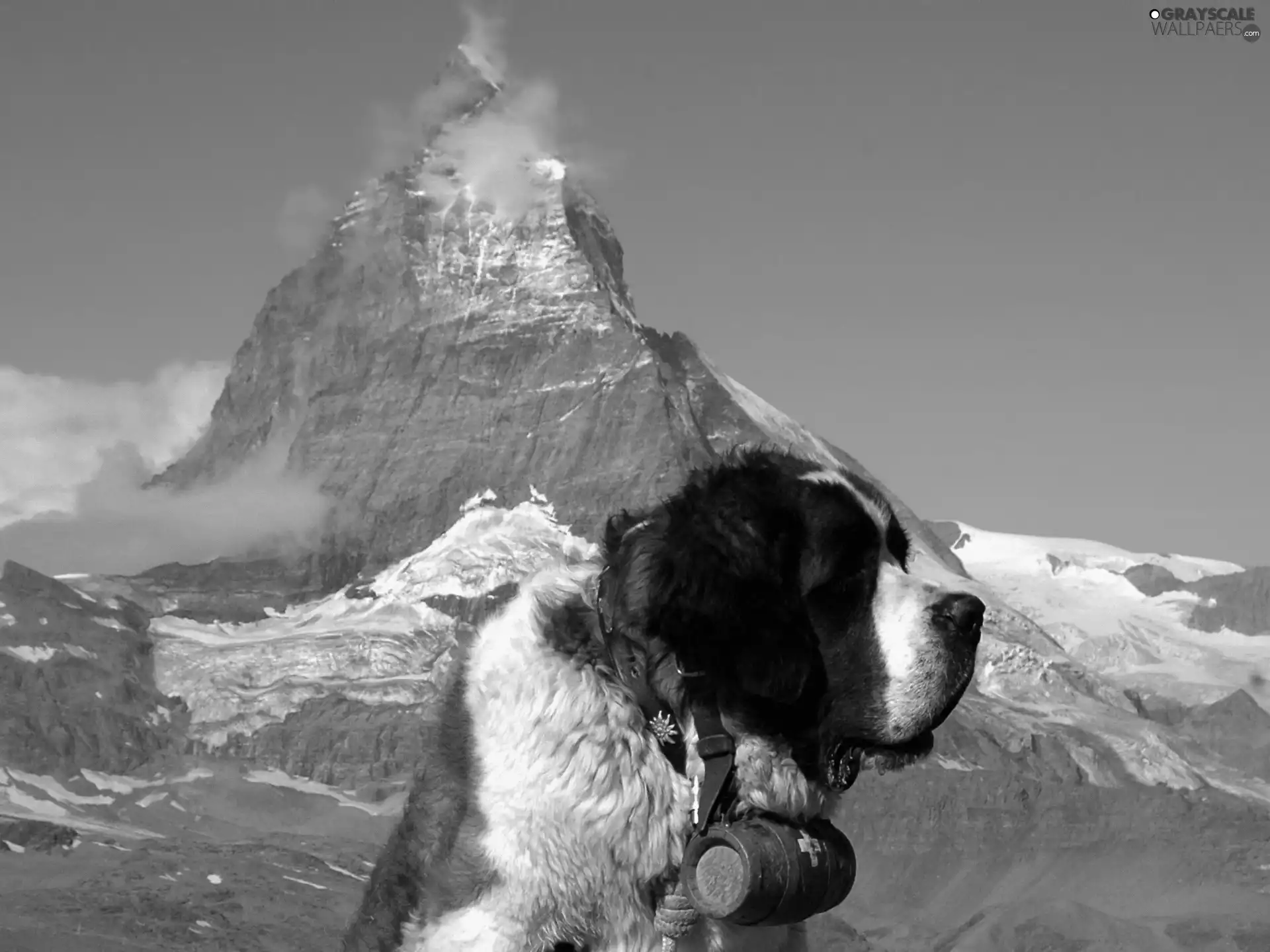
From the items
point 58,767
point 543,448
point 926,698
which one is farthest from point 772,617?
point 543,448

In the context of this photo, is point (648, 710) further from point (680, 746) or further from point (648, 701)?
point (680, 746)

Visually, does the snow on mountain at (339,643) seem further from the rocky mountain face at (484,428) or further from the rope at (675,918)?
the rope at (675,918)

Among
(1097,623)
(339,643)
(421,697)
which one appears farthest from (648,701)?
(1097,623)

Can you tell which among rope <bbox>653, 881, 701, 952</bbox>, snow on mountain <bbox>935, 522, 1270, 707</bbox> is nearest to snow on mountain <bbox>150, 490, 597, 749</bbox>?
snow on mountain <bbox>935, 522, 1270, 707</bbox>

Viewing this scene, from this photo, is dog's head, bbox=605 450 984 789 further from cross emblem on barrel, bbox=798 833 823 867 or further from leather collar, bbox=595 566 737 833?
cross emblem on barrel, bbox=798 833 823 867

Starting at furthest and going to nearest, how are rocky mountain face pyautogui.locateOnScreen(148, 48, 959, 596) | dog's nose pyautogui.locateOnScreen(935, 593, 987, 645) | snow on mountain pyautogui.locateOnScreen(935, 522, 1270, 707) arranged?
1. snow on mountain pyautogui.locateOnScreen(935, 522, 1270, 707)
2. rocky mountain face pyautogui.locateOnScreen(148, 48, 959, 596)
3. dog's nose pyautogui.locateOnScreen(935, 593, 987, 645)

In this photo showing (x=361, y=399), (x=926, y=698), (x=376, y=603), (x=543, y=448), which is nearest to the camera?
(x=926, y=698)

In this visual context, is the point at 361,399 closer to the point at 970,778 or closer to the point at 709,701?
the point at 970,778
